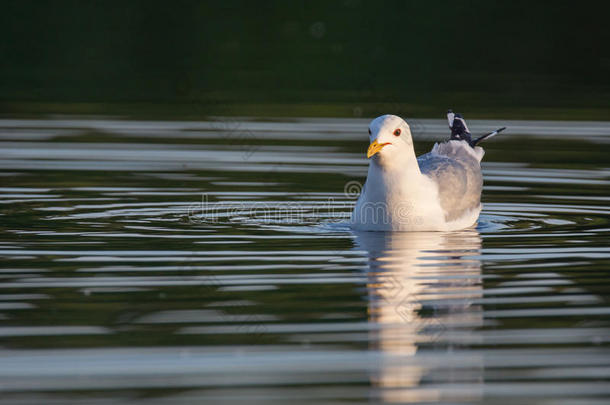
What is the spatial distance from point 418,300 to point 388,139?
9.88ft

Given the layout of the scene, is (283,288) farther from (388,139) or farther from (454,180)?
(454,180)

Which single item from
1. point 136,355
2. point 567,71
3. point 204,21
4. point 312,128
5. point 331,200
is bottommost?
point 136,355

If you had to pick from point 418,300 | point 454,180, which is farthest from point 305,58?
point 418,300

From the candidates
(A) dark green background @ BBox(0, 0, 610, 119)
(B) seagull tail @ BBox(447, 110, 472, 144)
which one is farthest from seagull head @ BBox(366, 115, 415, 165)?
(A) dark green background @ BBox(0, 0, 610, 119)

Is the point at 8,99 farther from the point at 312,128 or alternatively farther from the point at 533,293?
the point at 533,293

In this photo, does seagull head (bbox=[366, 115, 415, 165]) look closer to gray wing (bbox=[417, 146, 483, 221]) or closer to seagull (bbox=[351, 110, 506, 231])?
seagull (bbox=[351, 110, 506, 231])

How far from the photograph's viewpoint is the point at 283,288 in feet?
32.1

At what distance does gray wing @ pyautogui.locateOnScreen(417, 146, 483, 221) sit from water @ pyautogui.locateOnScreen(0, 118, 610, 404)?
275 millimetres

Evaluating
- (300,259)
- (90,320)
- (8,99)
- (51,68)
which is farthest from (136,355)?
(51,68)

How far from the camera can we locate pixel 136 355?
788cm

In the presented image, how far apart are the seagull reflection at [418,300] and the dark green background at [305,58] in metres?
10.3

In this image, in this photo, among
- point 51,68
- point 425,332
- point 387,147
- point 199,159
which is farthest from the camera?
point 51,68

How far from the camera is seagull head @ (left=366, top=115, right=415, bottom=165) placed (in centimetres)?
1201

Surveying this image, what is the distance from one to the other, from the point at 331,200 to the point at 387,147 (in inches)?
102
